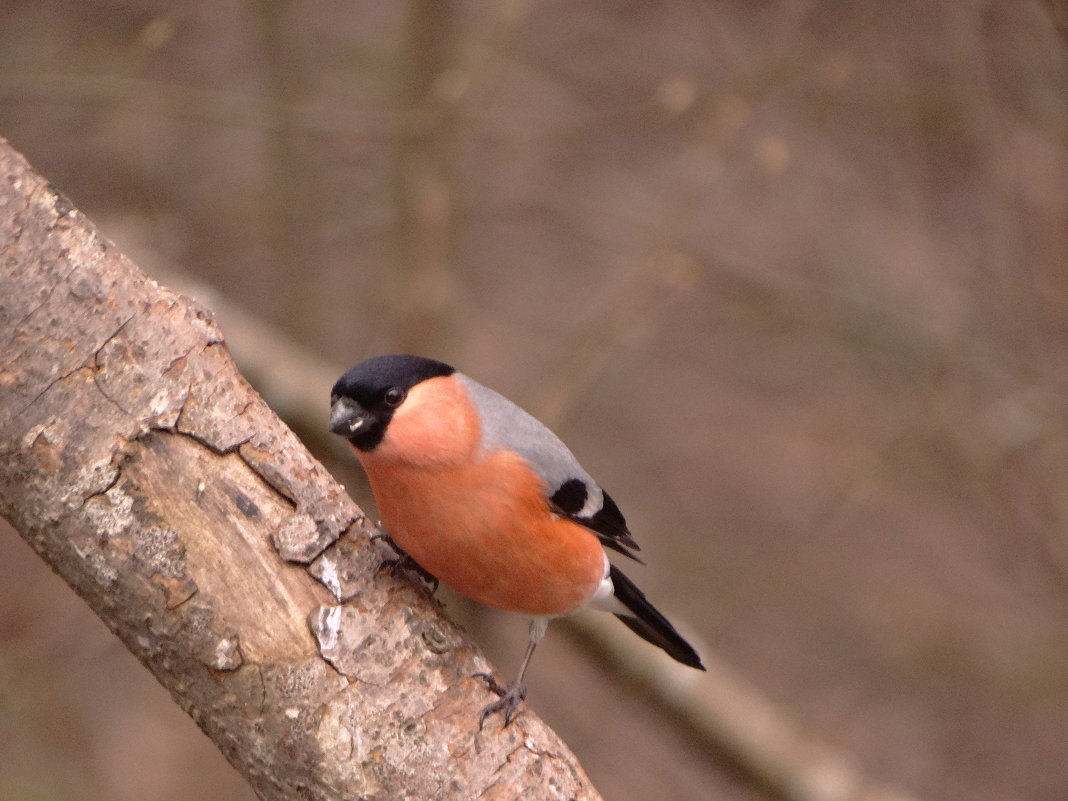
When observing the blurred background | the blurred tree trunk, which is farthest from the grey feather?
the blurred tree trunk

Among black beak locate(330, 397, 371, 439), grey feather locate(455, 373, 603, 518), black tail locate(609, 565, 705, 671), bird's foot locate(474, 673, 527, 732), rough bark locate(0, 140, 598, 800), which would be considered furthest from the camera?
black tail locate(609, 565, 705, 671)

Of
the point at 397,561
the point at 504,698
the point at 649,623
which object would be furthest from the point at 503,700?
the point at 649,623

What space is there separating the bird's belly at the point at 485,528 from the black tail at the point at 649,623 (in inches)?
19.8

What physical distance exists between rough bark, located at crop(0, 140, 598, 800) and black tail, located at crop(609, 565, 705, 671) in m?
1.26

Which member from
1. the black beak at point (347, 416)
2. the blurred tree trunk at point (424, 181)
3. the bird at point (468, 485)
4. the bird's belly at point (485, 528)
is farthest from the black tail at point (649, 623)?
the blurred tree trunk at point (424, 181)

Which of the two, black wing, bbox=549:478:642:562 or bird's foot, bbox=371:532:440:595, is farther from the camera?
black wing, bbox=549:478:642:562

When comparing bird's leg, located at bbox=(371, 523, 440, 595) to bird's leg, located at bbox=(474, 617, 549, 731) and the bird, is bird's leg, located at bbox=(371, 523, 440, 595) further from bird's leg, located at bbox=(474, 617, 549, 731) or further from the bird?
bird's leg, located at bbox=(474, 617, 549, 731)

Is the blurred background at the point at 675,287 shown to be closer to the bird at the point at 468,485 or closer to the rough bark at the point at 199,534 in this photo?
the bird at the point at 468,485

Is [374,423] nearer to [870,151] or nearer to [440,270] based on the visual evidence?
[440,270]

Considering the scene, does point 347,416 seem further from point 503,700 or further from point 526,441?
point 503,700

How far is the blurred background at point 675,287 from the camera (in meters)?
5.16

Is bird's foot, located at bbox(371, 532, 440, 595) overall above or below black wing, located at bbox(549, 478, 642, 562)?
below

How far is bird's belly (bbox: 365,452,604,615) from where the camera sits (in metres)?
3.17

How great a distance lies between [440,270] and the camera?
17.5ft
